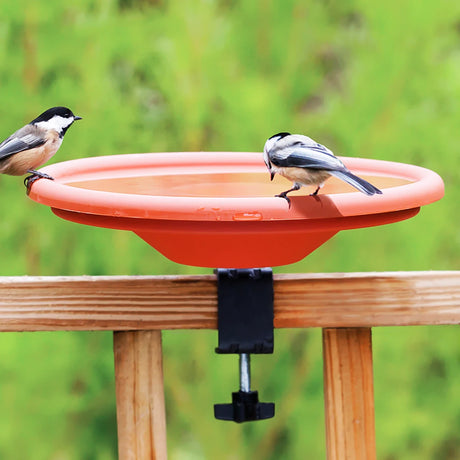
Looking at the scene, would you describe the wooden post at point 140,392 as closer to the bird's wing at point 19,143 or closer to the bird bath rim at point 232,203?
the bird bath rim at point 232,203

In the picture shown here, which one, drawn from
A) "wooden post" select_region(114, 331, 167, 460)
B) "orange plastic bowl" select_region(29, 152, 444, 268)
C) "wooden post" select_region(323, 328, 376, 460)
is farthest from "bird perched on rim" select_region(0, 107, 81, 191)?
"wooden post" select_region(323, 328, 376, 460)

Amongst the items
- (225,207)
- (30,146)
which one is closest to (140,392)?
(225,207)

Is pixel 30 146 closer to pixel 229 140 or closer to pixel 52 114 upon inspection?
pixel 52 114

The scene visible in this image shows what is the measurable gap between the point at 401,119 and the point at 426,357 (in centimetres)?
74

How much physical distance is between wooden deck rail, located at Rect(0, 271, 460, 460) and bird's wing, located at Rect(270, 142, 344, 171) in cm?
28

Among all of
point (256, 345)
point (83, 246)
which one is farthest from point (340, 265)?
point (256, 345)

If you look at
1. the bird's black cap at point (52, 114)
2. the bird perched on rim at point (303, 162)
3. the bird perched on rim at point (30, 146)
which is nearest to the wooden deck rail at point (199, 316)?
the bird perched on rim at point (303, 162)

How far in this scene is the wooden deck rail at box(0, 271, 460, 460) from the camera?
1.62 m

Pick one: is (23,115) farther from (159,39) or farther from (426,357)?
(426,357)

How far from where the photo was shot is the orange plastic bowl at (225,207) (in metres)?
1.26

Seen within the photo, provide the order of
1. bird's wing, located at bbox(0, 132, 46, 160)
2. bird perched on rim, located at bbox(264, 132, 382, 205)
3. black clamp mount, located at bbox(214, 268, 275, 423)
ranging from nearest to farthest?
bird perched on rim, located at bbox(264, 132, 382, 205), black clamp mount, located at bbox(214, 268, 275, 423), bird's wing, located at bbox(0, 132, 46, 160)

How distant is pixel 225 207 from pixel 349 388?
60cm

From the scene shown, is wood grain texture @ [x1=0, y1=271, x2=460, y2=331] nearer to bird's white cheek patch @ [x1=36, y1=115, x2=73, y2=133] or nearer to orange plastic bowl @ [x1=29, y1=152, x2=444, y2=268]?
orange plastic bowl @ [x1=29, y1=152, x2=444, y2=268]

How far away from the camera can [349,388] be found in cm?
165
